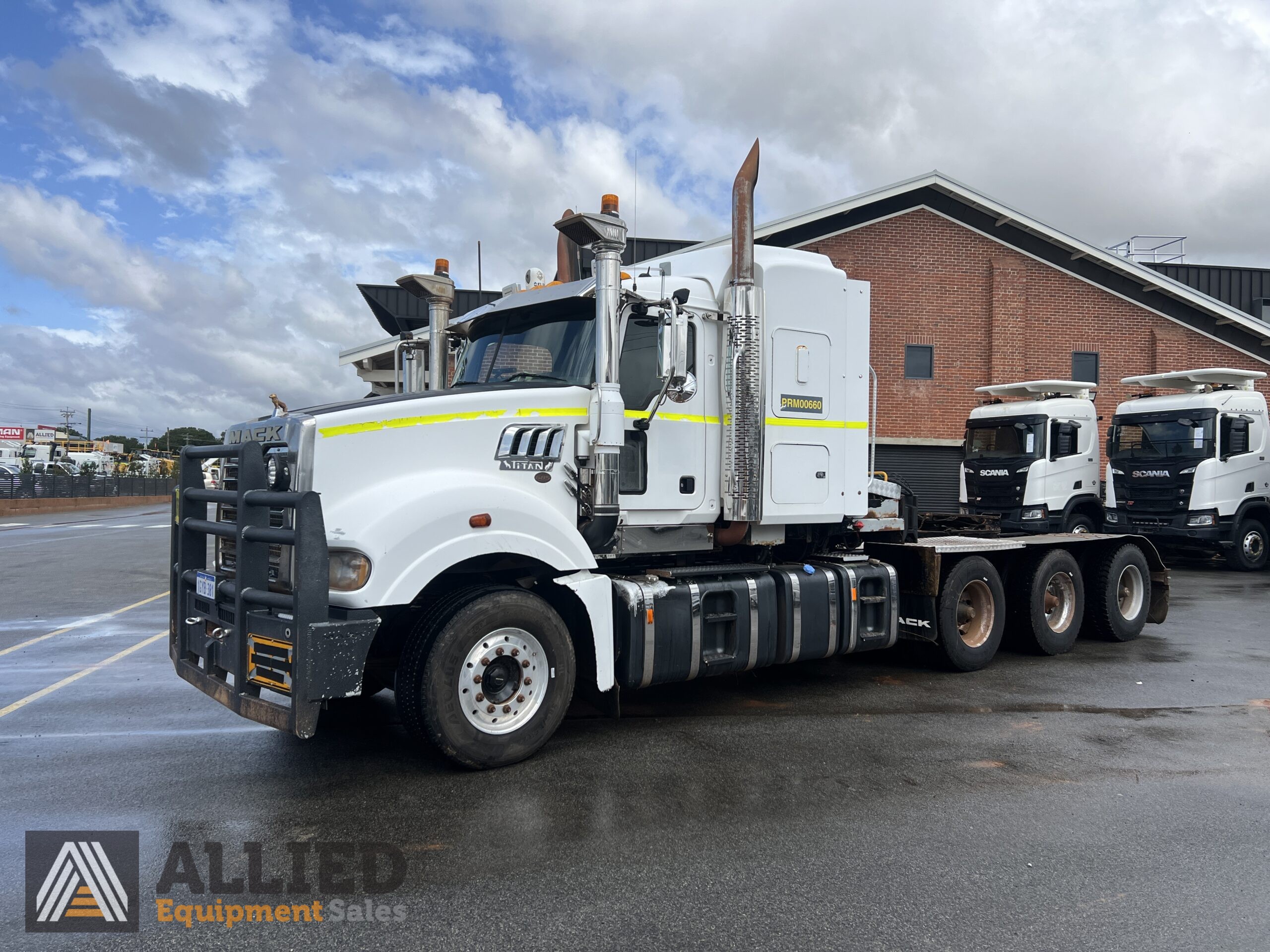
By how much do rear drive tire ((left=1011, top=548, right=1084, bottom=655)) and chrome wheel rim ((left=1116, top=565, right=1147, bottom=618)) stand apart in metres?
0.89

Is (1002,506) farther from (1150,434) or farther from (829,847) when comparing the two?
(829,847)

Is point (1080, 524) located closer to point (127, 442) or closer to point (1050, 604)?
point (1050, 604)

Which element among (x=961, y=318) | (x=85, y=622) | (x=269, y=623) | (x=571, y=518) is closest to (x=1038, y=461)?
(x=961, y=318)

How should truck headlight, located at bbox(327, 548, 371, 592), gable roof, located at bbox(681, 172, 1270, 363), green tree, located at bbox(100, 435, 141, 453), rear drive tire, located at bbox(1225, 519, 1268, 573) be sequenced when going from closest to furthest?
truck headlight, located at bbox(327, 548, 371, 592), rear drive tire, located at bbox(1225, 519, 1268, 573), gable roof, located at bbox(681, 172, 1270, 363), green tree, located at bbox(100, 435, 141, 453)

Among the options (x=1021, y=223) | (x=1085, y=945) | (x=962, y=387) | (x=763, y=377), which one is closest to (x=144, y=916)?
(x=1085, y=945)

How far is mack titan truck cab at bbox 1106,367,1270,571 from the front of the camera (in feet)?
54.7

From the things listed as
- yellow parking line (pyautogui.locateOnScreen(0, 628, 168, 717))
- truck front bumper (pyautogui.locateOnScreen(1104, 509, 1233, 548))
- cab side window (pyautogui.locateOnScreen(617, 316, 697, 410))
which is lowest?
yellow parking line (pyautogui.locateOnScreen(0, 628, 168, 717))

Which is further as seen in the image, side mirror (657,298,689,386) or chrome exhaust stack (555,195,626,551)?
chrome exhaust stack (555,195,626,551)

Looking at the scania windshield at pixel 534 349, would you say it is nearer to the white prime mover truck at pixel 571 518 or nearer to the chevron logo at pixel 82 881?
the white prime mover truck at pixel 571 518

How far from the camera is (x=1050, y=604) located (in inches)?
367

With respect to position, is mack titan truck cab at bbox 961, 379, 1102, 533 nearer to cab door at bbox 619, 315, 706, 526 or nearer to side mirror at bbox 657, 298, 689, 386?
cab door at bbox 619, 315, 706, 526

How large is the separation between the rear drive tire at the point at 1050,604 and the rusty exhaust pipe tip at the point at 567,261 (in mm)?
5325

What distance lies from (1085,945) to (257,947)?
9.92 ft

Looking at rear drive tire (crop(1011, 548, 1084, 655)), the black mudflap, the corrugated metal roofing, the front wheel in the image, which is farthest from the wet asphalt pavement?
the corrugated metal roofing
